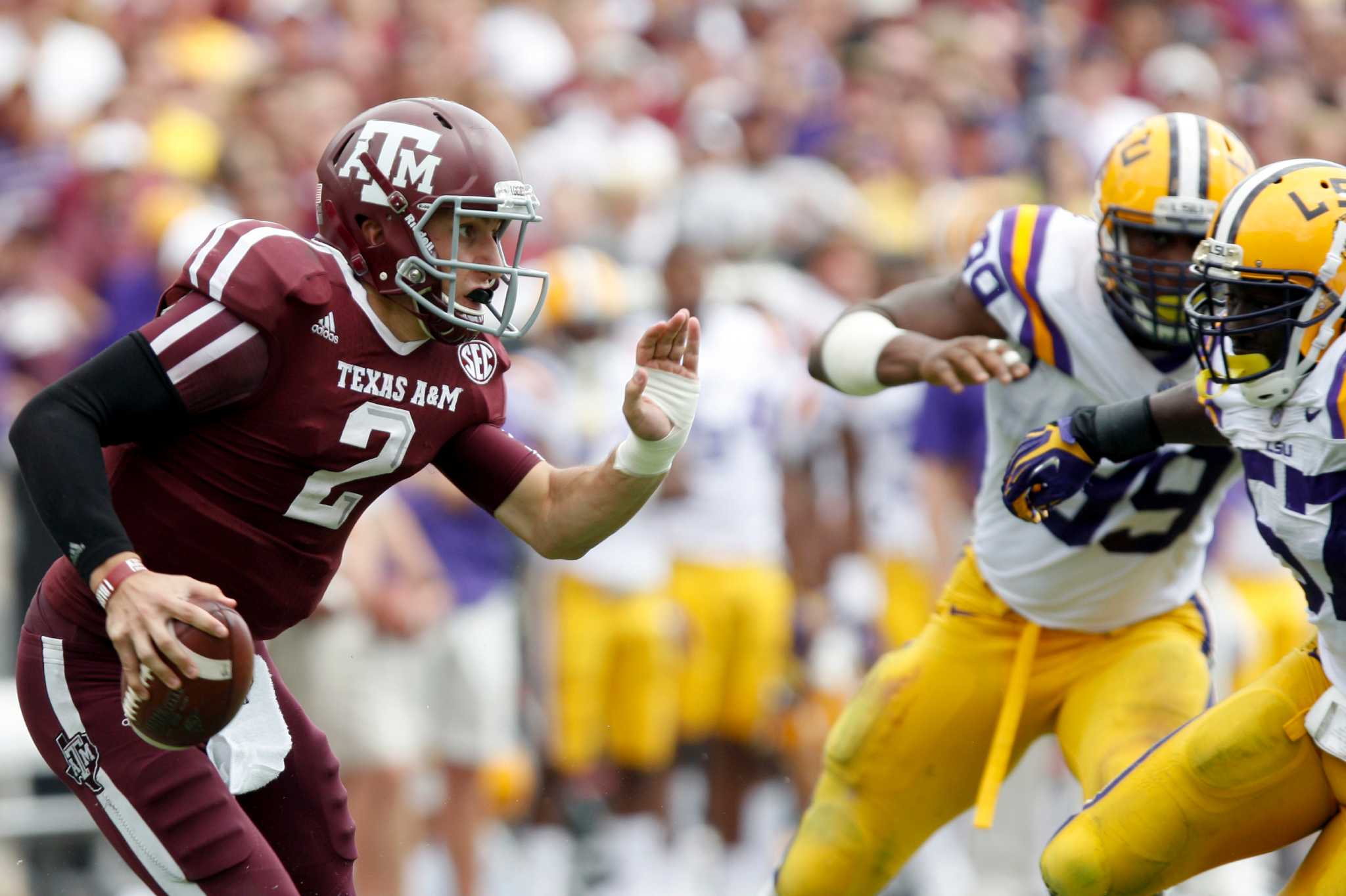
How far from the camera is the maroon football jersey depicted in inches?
129

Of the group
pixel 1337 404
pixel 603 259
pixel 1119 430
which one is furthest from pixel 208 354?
pixel 603 259

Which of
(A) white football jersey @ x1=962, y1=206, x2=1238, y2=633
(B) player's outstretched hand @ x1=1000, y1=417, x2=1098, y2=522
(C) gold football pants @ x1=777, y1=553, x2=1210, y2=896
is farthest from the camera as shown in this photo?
(C) gold football pants @ x1=777, y1=553, x2=1210, y2=896

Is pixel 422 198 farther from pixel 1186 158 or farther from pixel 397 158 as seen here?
pixel 1186 158

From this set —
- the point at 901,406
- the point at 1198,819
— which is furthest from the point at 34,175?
the point at 1198,819

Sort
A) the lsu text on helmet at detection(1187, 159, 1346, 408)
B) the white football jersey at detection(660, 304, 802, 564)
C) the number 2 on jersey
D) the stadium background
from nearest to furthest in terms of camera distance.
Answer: the lsu text on helmet at detection(1187, 159, 1346, 408), the number 2 on jersey, the stadium background, the white football jersey at detection(660, 304, 802, 564)

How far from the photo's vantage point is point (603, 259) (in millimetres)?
7090

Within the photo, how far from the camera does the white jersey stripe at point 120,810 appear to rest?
3365 mm

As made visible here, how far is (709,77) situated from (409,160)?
5982 mm

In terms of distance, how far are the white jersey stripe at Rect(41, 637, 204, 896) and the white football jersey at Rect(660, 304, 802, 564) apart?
3.75m

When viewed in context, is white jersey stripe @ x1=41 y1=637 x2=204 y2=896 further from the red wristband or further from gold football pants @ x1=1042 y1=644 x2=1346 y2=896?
gold football pants @ x1=1042 y1=644 x2=1346 y2=896

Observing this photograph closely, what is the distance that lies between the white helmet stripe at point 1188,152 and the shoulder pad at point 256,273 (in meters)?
1.89

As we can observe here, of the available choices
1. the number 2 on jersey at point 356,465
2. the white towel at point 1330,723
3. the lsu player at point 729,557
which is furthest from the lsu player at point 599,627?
the white towel at point 1330,723

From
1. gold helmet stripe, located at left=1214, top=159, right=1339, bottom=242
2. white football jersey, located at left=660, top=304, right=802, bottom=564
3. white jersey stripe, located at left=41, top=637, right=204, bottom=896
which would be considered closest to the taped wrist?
gold helmet stripe, located at left=1214, top=159, right=1339, bottom=242

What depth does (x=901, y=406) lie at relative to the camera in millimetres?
7762
